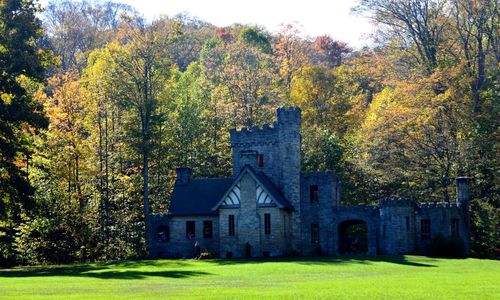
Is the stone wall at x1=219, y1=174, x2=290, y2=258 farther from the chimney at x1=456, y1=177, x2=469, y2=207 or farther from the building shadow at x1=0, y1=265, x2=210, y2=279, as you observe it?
the building shadow at x1=0, y1=265, x2=210, y2=279

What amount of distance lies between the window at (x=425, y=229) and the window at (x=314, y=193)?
695 cm

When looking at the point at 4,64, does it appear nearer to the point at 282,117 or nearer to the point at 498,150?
the point at 282,117

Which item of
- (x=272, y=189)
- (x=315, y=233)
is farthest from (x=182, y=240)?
(x=315, y=233)

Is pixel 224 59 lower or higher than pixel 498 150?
higher

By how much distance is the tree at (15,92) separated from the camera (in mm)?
43500

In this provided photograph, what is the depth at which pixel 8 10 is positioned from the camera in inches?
1757

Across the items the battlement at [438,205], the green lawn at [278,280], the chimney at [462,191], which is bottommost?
the green lawn at [278,280]

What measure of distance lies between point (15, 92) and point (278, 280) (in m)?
17.5

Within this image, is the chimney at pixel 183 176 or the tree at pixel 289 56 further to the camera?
the tree at pixel 289 56

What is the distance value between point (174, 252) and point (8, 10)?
758 inches

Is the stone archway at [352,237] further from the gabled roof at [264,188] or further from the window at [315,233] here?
the gabled roof at [264,188]

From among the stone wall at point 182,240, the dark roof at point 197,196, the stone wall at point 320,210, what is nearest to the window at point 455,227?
the stone wall at point 320,210

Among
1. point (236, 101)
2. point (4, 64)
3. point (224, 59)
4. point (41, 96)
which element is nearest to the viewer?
point (4, 64)

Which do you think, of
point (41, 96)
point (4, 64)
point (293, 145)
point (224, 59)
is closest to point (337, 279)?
point (4, 64)
